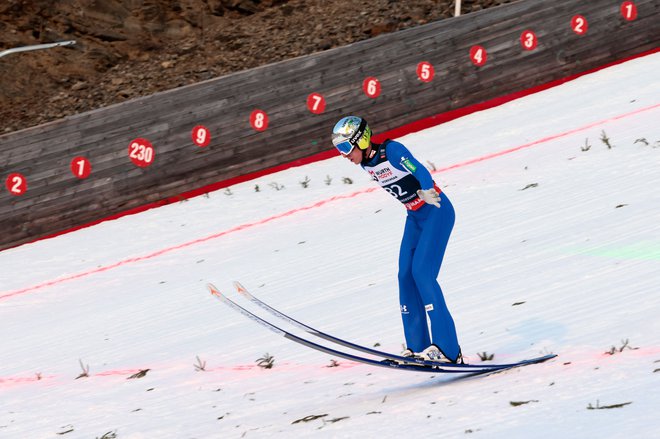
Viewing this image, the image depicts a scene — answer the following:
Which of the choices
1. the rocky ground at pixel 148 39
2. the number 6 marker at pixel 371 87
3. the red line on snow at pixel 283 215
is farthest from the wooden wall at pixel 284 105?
the rocky ground at pixel 148 39

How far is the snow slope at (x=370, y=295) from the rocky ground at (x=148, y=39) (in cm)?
429

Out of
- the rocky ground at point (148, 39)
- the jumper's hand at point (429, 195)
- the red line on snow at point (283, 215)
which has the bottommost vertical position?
the jumper's hand at point (429, 195)

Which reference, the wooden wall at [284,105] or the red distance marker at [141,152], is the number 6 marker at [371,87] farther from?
the red distance marker at [141,152]

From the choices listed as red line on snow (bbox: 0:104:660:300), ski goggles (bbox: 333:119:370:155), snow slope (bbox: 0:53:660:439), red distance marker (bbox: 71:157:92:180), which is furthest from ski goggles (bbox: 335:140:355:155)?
red distance marker (bbox: 71:157:92:180)

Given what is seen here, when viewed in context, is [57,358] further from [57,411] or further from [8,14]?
[8,14]

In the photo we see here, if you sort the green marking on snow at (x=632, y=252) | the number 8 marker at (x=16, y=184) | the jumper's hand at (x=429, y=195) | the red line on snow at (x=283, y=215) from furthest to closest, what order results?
the number 8 marker at (x=16, y=184) < the red line on snow at (x=283, y=215) < the green marking on snow at (x=632, y=252) < the jumper's hand at (x=429, y=195)

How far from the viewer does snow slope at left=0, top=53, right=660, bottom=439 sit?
227 inches

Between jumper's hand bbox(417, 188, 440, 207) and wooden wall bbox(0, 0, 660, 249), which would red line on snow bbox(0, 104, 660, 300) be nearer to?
wooden wall bbox(0, 0, 660, 249)

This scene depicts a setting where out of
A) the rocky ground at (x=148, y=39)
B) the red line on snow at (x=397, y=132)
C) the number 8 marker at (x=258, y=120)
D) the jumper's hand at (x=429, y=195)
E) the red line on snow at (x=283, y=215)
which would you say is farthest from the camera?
the rocky ground at (x=148, y=39)

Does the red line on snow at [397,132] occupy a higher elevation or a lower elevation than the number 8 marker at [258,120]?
lower

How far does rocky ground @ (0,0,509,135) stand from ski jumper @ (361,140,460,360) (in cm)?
1178

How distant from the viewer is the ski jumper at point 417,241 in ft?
20.5

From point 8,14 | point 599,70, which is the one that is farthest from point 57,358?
point 8,14

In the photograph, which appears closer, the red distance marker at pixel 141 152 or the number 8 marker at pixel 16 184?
the number 8 marker at pixel 16 184
